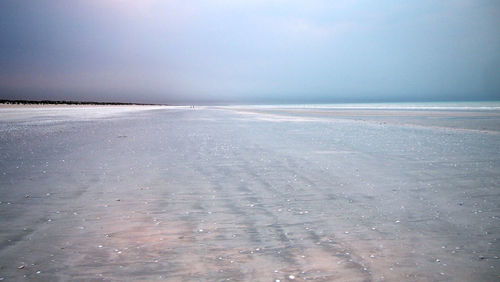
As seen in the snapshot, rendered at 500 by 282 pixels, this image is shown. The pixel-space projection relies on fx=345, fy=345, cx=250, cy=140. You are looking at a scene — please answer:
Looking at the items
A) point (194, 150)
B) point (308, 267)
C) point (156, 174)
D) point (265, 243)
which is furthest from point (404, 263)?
point (194, 150)

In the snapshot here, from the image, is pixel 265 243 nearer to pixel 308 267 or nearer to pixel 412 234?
pixel 308 267

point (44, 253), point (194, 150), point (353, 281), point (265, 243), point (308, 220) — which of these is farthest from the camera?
point (194, 150)

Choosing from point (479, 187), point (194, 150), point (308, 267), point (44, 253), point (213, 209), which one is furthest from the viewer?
point (194, 150)

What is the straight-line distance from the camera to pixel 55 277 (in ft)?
9.53

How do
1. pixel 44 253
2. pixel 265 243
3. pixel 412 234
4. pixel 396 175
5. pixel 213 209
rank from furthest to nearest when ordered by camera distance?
pixel 396 175, pixel 213 209, pixel 412 234, pixel 265 243, pixel 44 253

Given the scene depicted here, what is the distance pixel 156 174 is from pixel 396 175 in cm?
491

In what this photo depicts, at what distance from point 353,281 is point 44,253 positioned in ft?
9.46

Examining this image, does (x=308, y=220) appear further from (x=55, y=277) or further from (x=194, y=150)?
(x=194, y=150)

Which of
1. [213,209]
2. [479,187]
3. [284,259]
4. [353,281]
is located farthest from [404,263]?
[479,187]

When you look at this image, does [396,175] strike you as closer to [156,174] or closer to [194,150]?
[156,174]

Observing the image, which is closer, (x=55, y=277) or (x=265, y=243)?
(x=55, y=277)

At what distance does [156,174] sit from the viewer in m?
7.12

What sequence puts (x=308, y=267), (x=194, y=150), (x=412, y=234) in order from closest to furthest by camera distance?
(x=308, y=267) → (x=412, y=234) → (x=194, y=150)

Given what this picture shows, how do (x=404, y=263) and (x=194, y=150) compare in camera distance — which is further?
(x=194, y=150)
